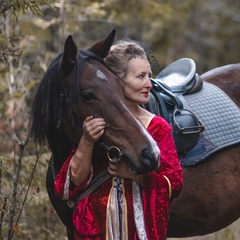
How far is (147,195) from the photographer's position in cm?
400

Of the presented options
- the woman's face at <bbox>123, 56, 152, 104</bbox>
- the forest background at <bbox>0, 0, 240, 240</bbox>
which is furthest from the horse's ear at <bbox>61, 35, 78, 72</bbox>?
the forest background at <bbox>0, 0, 240, 240</bbox>

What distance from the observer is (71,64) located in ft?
13.0

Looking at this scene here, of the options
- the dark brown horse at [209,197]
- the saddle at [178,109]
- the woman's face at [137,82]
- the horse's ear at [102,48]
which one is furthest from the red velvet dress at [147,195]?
Answer: the dark brown horse at [209,197]

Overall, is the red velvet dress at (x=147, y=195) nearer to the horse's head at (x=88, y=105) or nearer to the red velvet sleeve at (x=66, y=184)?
the red velvet sleeve at (x=66, y=184)

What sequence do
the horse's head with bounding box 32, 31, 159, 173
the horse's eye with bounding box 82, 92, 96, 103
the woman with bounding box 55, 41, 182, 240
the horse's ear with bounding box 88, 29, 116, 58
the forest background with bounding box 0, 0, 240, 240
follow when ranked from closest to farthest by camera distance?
the horse's head with bounding box 32, 31, 159, 173 → the horse's eye with bounding box 82, 92, 96, 103 → the woman with bounding box 55, 41, 182, 240 → the horse's ear with bounding box 88, 29, 116, 58 → the forest background with bounding box 0, 0, 240, 240

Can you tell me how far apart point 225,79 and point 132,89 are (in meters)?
1.87

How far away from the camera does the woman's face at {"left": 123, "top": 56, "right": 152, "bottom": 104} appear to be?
13.2 feet

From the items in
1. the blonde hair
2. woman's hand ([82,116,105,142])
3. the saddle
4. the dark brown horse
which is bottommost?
the dark brown horse

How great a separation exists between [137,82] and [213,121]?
1.33 m

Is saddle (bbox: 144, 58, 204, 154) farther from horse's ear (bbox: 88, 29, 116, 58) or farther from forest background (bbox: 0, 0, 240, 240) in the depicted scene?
horse's ear (bbox: 88, 29, 116, 58)

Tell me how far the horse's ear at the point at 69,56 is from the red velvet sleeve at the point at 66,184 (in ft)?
1.77

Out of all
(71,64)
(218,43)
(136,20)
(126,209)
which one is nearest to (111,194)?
(126,209)

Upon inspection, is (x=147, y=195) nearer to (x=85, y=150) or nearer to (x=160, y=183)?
(x=160, y=183)

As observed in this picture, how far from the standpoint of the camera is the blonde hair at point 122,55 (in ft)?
13.3
